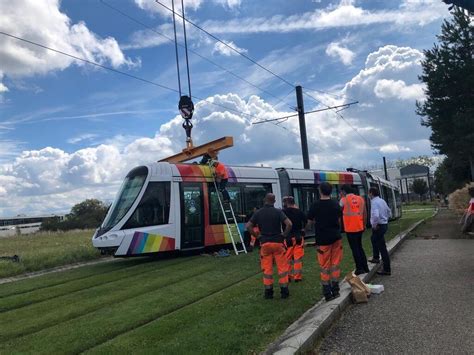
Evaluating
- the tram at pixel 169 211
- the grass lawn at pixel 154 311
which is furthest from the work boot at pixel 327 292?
the tram at pixel 169 211

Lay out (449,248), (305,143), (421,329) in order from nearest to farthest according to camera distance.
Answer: (421,329), (449,248), (305,143)

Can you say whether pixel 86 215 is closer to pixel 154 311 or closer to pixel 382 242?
pixel 382 242

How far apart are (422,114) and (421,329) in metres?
24.2

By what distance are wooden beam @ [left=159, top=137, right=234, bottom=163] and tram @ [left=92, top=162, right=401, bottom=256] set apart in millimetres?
857

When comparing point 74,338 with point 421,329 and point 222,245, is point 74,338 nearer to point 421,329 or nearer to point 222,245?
point 421,329

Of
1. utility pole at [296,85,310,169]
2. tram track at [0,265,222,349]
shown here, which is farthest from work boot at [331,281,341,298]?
utility pole at [296,85,310,169]

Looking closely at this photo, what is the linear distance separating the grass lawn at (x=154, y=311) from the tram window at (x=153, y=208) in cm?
212

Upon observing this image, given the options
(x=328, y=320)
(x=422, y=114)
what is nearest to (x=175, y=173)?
(x=328, y=320)

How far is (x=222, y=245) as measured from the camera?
17.5m

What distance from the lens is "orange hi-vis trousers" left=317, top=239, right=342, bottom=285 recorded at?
7.65 m

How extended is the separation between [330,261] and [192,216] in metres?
8.82

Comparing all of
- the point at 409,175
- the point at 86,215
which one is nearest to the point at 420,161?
the point at 409,175

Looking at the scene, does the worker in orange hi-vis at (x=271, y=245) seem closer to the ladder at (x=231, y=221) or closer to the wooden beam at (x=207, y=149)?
the ladder at (x=231, y=221)

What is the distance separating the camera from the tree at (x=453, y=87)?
24.6 meters
